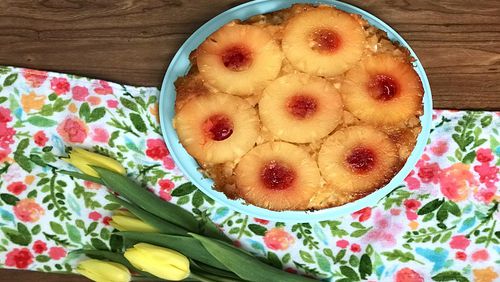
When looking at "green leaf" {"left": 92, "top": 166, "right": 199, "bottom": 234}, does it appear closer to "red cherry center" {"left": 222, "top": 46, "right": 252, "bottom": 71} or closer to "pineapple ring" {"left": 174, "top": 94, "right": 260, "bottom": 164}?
"pineapple ring" {"left": 174, "top": 94, "right": 260, "bottom": 164}

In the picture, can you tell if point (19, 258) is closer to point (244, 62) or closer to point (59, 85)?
point (59, 85)

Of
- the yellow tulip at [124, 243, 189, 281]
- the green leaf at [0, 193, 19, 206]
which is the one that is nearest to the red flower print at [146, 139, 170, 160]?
the yellow tulip at [124, 243, 189, 281]

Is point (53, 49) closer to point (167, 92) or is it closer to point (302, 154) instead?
point (167, 92)

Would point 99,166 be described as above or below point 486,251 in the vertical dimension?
below

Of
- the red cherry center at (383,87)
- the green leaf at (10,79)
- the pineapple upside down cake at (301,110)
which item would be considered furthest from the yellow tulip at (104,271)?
the red cherry center at (383,87)

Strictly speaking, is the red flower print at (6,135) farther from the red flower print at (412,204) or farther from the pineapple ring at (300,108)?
the red flower print at (412,204)

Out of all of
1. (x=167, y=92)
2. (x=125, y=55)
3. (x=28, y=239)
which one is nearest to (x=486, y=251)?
(x=167, y=92)
